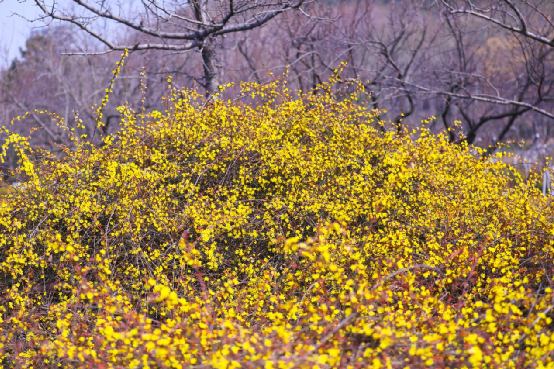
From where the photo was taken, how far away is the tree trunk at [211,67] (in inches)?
274

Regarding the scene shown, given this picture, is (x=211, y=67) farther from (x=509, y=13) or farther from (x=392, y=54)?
(x=392, y=54)

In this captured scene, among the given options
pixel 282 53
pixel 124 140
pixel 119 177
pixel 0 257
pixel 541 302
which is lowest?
pixel 0 257

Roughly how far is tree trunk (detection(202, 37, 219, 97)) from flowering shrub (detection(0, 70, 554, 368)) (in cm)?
135

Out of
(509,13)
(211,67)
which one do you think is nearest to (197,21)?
(211,67)

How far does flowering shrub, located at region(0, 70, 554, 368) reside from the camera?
3.05 m

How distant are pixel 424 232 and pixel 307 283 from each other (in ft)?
4.29

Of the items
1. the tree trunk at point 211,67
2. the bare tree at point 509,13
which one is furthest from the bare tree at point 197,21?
the bare tree at point 509,13

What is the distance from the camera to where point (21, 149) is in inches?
173

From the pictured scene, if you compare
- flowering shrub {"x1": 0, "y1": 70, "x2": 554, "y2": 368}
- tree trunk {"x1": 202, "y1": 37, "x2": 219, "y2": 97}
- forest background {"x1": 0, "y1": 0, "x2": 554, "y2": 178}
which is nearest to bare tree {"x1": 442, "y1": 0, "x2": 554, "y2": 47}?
forest background {"x1": 0, "y1": 0, "x2": 554, "y2": 178}

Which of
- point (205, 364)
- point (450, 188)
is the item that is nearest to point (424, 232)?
point (450, 188)

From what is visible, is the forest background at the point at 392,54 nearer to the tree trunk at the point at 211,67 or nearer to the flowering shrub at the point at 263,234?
the tree trunk at the point at 211,67

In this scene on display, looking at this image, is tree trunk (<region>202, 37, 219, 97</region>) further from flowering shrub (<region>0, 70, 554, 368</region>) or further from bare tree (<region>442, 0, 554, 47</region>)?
bare tree (<region>442, 0, 554, 47</region>)

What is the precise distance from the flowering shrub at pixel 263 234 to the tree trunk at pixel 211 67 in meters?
1.35

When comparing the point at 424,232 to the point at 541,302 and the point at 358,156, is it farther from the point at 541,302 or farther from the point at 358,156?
the point at 541,302
